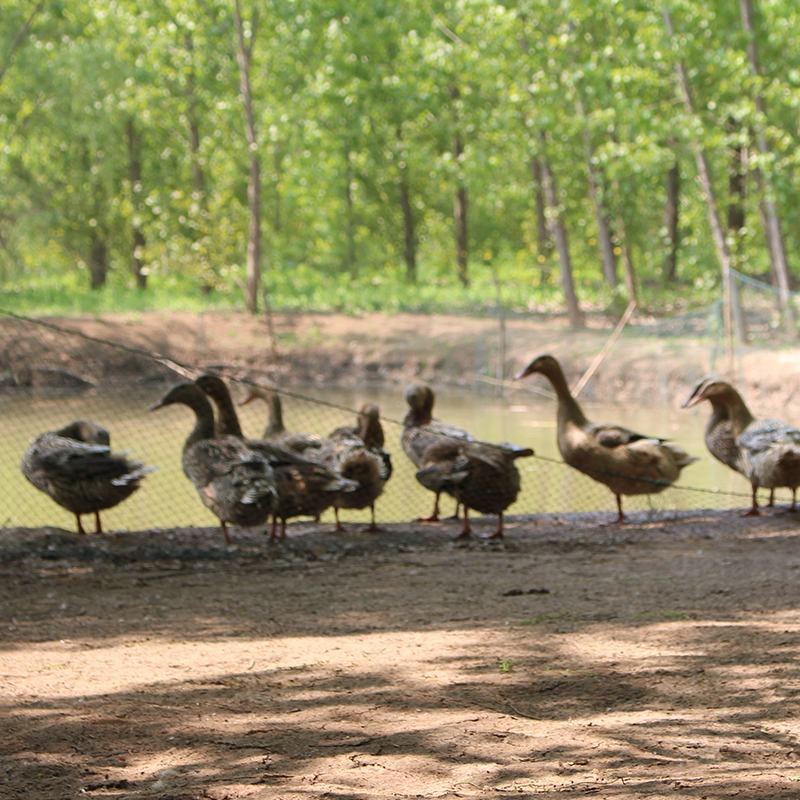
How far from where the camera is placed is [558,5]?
29.5 m

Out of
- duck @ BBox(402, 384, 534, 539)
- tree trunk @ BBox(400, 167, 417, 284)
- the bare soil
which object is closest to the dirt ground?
duck @ BBox(402, 384, 534, 539)

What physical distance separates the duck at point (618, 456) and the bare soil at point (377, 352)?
37.5 feet

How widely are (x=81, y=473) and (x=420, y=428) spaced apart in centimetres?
297

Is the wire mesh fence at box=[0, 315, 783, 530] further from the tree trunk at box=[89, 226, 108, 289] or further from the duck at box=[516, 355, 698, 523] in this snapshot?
the tree trunk at box=[89, 226, 108, 289]

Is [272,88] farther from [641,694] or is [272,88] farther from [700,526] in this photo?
[641,694]

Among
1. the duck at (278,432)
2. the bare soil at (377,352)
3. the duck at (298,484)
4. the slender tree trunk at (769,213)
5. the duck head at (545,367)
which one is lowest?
the duck at (298,484)

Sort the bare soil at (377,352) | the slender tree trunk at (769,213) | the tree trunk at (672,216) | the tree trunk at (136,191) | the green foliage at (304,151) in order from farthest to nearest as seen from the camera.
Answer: the tree trunk at (136,191) → the tree trunk at (672,216) → the green foliage at (304,151) → the bare soil at (377,352) → the slender tree trunk at (769,213)

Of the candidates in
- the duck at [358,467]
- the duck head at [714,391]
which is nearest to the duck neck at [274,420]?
the duck at [358,467]

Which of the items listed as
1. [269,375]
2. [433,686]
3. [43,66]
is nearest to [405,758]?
[433,686]

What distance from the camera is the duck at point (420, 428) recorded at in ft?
38.7

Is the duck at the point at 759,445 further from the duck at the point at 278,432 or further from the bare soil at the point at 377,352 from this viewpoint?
the bare soil at the point at 377,352

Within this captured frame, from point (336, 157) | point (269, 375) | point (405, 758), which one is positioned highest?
point (336, 157)

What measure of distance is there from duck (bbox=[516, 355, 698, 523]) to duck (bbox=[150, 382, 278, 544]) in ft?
9.79

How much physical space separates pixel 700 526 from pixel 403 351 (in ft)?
67.3
